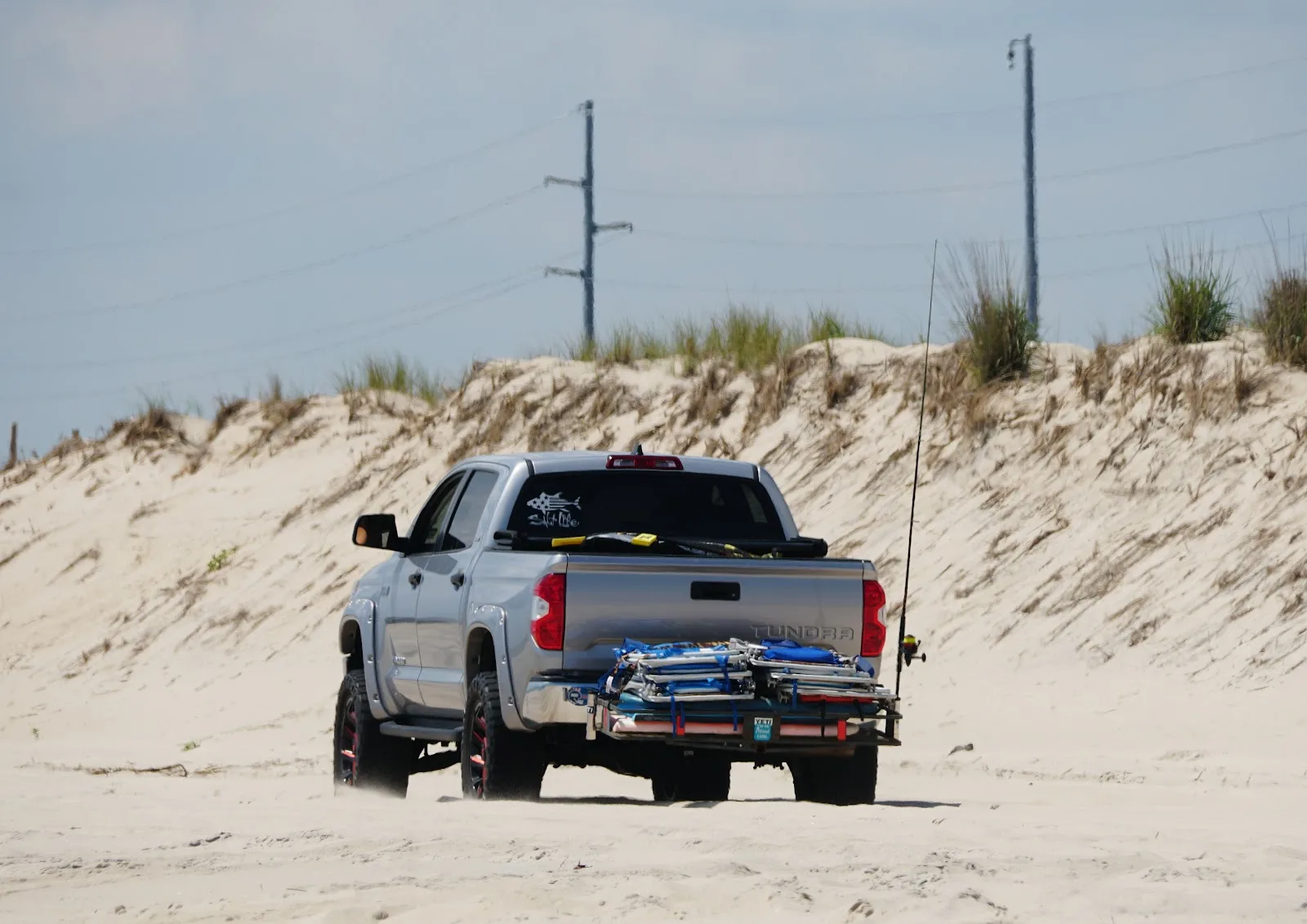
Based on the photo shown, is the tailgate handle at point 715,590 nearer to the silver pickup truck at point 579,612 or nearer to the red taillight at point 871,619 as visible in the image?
the silver pickup truck at point 579,612

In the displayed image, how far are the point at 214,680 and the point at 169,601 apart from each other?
4.01 metres

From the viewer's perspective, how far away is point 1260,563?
16906 millimetres

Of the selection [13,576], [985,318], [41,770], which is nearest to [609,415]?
[985,318]

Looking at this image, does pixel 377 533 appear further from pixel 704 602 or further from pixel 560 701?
pixel 704 602

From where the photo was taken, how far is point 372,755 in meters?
12.3

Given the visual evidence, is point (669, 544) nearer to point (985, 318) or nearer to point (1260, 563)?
point (1260, 563)

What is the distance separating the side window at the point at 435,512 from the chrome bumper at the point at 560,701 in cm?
250

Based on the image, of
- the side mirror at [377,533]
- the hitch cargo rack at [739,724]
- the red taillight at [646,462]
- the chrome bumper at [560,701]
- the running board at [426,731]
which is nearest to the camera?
the hitch cargo rack at [739,724]

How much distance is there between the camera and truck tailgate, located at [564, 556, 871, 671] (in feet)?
32.3

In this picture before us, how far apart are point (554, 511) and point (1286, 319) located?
37.1 ft

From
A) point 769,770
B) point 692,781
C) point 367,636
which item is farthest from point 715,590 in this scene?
point 769,770

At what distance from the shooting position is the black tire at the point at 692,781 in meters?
10.4

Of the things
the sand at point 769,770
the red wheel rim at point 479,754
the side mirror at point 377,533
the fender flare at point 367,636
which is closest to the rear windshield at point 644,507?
the side mirror at point 377,533

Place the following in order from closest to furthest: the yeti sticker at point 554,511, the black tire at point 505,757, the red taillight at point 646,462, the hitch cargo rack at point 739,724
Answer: the hitch cargo rack at point 739,724, the black tire at point 505,757, the yeti sticker at point 554,511, the red taillight at point 646,462
